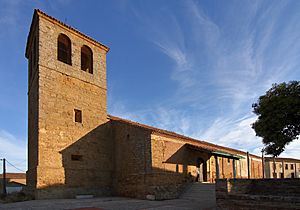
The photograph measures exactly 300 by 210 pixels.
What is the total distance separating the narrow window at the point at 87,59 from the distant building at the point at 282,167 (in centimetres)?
3035

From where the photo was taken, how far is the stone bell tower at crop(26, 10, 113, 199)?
14508 millimetres

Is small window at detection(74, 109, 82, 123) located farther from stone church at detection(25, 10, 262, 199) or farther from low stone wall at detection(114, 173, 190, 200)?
low stone wall at detection(114, 173, 190, 200)

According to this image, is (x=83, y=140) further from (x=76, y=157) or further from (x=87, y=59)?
(x=87, y=59)

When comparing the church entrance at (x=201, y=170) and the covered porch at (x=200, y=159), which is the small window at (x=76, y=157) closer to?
the covered porch at (x=200, y=159)

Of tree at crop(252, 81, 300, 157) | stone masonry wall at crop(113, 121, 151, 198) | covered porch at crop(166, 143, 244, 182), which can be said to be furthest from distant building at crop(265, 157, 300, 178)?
tree at crop(252, 81, 300, 157)

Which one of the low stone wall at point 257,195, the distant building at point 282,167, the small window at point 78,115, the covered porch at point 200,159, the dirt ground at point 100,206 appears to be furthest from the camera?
the distant building at point 282,167

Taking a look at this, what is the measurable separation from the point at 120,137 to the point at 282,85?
1036 cm

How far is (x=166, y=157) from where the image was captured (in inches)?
625

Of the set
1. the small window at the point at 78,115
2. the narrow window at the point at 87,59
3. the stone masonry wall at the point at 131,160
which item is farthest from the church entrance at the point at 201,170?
the narrow window at the point at 87,59

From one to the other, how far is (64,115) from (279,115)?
459 inches

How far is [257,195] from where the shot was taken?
7871mm

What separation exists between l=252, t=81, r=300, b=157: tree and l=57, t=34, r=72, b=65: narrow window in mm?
12114

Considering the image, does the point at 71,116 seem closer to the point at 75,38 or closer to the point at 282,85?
the point at 75,38

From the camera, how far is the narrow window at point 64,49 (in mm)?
17453
